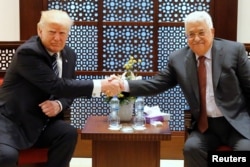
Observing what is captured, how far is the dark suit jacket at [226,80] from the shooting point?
10.1 ft

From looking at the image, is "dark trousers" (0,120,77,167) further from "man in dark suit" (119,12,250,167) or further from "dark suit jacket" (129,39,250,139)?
"man in dark suit" (119,12,250,167)

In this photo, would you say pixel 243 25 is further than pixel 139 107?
Yes

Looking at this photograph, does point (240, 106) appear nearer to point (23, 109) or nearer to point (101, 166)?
point (101, 166)

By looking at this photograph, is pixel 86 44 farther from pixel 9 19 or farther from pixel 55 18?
pixel 55 18

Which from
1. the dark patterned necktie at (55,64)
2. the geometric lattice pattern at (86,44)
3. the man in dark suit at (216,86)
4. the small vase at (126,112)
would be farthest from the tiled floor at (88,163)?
the dark patterned necktie at (55,64)

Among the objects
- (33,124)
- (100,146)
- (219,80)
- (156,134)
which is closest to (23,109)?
(33,124)

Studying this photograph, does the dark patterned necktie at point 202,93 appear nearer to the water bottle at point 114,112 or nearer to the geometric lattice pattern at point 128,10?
the water bottle at point 114,112

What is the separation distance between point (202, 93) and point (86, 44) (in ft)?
4.84

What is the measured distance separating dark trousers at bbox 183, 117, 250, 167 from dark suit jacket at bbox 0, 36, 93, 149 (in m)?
0.85

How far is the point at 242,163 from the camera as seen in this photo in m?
2.62

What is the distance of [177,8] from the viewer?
4176 millimetres

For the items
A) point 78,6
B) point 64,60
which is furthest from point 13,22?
point 64,60

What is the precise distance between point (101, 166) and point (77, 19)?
1.59m

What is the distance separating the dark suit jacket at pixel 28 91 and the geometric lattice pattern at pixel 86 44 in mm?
1159
